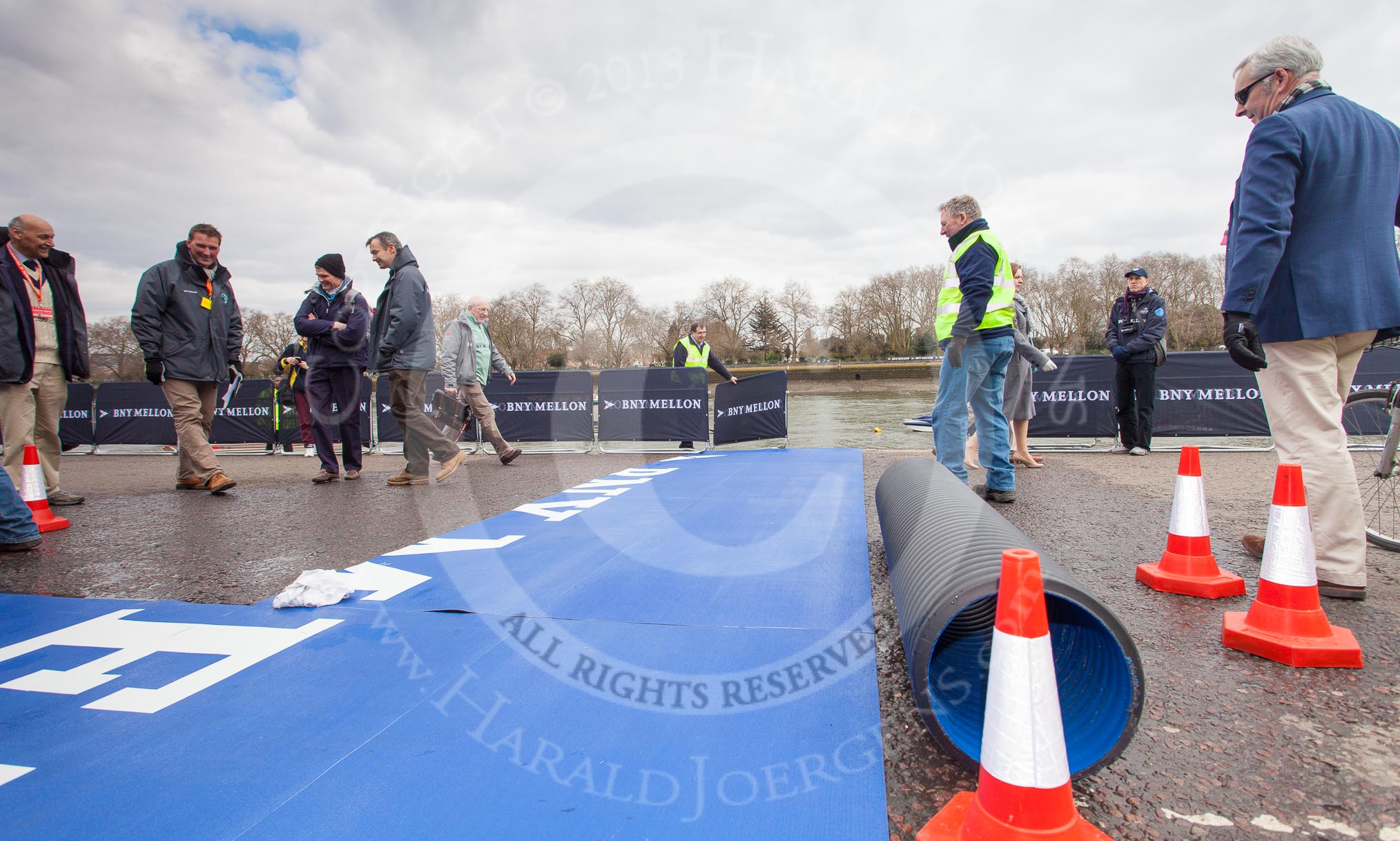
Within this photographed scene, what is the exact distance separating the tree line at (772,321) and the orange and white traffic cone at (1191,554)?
3.71 meters

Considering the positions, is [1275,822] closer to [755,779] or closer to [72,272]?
[755,779]

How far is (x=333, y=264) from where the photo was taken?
7.11 meters

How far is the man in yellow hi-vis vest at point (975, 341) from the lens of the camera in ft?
16.0

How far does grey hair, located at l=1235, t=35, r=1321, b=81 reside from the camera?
9.98 ft

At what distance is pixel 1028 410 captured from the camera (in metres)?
7.27

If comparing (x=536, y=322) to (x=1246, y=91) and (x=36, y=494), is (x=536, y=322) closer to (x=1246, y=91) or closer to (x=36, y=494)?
(x=36, y=494)

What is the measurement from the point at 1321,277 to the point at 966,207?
2.51 meters

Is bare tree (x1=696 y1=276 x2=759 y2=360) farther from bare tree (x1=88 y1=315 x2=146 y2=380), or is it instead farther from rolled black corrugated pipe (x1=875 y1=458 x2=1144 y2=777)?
bare tree (x1=88 y1=315 x2=146 y2=380)

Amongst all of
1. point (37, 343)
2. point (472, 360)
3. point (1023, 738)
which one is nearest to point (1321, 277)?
point (1023, 738)

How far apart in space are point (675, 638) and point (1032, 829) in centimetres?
153

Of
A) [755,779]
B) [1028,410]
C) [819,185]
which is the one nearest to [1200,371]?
[1028,410]

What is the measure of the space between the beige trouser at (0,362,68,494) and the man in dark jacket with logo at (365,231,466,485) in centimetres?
245

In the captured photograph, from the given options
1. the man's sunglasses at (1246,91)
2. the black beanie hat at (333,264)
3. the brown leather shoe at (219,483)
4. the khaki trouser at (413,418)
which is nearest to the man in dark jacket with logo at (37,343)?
the brown leather shoe at (219,483)

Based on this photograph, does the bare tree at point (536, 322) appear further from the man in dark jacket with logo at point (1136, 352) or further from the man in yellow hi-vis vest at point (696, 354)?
the man in dark jacket with logo at point (1136, 352)
